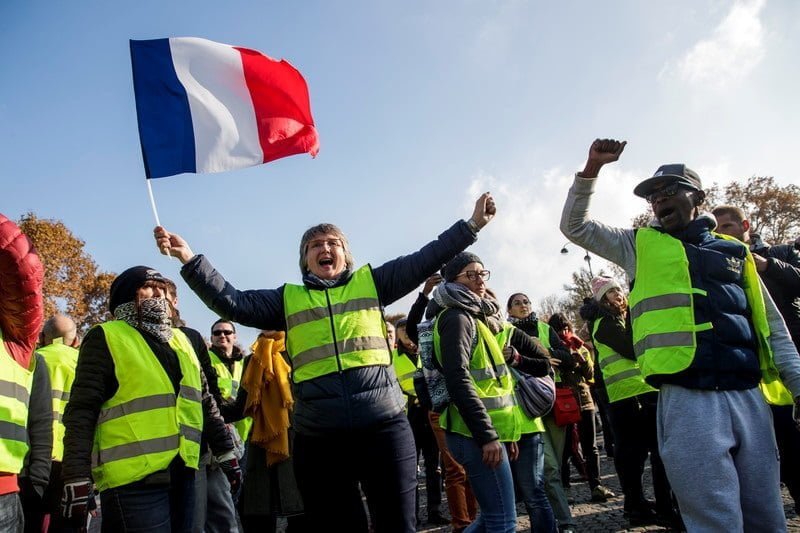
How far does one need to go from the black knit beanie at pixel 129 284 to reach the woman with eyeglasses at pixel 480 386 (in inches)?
74.7

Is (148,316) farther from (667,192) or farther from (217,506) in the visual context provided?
(667,192)

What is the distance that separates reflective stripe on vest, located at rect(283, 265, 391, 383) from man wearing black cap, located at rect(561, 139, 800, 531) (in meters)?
1.20

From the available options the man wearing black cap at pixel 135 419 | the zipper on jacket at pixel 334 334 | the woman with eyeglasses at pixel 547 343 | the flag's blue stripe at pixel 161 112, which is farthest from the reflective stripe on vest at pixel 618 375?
the flag's blue stripe at pixel 161 112

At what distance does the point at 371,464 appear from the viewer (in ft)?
10.1

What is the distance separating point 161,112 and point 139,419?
2.18m

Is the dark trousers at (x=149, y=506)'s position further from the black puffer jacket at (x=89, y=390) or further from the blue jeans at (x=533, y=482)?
the blue jeans at (x=533, y=482)

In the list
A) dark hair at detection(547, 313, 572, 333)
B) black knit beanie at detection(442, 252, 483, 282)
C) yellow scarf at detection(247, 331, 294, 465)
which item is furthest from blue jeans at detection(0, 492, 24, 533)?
dark hair at detection(547, 313, 572, 333)

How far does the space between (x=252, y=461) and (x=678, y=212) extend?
4511 millimetres

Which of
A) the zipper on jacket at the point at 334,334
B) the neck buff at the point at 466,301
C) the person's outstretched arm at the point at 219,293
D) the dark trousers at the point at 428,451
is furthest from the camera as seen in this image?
the dark trousers at the point at 428,451

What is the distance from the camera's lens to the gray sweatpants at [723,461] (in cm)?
263

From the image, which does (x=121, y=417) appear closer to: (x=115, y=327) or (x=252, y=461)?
(x=115, y=327)

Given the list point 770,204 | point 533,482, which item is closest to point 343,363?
point 533,482

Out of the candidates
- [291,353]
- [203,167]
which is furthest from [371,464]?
[203,167]

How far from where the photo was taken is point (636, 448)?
225 inches
